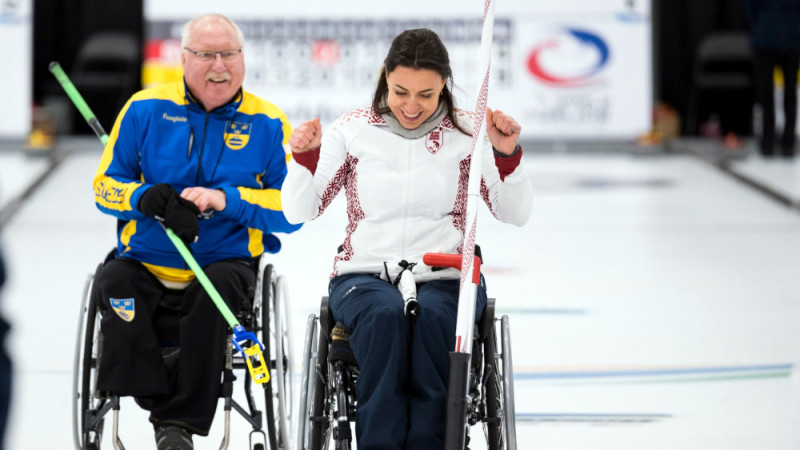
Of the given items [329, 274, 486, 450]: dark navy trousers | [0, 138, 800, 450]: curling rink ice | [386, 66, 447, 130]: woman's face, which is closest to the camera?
[329, 274, 486, 450]: dark navy trousers

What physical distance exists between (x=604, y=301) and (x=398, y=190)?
10.1ft

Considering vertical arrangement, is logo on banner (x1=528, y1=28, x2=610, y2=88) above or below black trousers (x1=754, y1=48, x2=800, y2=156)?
above

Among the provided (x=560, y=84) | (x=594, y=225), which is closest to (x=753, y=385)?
(x=594, y=225)

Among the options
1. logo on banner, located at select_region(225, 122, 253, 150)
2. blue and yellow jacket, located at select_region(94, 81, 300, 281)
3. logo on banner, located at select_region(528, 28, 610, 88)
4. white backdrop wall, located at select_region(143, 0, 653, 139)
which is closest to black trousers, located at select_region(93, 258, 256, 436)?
blue and yellow jacket, located at select_region(94, 81, 300, 281)

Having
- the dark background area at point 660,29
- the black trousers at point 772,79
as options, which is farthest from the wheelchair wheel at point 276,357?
the dark background area at point 660,29

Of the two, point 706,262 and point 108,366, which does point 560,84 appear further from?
point 108,366

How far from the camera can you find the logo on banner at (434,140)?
10.2ft

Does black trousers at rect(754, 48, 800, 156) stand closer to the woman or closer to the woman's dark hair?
the woman

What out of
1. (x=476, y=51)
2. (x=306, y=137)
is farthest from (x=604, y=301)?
(x=476, y=51)

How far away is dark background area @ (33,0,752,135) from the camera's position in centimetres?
1215

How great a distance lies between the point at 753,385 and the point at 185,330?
2138 millimetres

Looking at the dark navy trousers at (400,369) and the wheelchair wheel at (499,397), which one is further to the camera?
the wheelchair wheel at (499,397)

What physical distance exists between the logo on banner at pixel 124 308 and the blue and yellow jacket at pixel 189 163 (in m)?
0.20

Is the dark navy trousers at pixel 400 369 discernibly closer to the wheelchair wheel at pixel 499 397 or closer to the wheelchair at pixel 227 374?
the wheelchair wheel at pixel 499 397
